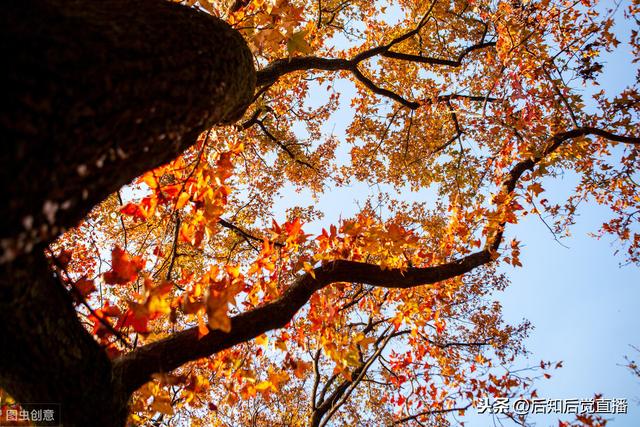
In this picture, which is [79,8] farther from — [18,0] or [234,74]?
[234,74]

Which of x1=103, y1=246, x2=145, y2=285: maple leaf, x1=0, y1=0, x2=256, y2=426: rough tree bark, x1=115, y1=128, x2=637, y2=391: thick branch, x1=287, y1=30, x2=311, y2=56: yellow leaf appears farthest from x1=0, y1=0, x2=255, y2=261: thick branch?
x1=115, y1=128, x2=637, y2=391: thick branch

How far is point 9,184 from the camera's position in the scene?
0.89 m

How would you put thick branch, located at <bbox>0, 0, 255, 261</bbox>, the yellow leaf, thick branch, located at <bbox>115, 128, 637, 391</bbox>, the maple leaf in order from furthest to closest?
the yellow leaf, thick branch, located at <bbox>115, 128, 637, 391</bbox>, the maple leaf, thick branch, located at <bbox>0, 0, 255, 261</bbox>

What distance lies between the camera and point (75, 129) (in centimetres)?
106

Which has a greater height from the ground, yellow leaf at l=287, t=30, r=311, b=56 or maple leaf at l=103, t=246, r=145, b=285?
yellow leaf at l=287, t=30, r=311, b=56

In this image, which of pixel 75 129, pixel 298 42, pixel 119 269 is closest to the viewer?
pixel 75 129

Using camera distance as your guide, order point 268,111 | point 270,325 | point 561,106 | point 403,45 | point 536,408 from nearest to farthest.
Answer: point 270,325 → point 561,106 → point 536,408 → point 268,111 → point 403,45

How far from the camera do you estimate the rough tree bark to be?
37.8 inches

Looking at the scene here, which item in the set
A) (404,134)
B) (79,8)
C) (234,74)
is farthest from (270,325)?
(404,134)

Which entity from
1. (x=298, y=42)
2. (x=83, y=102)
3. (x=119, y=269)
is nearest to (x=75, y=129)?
(x=83, y=102)

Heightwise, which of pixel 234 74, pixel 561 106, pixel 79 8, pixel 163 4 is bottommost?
pixel 79 8

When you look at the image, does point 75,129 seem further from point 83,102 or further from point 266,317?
point 266,317

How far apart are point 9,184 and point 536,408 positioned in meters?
8.68

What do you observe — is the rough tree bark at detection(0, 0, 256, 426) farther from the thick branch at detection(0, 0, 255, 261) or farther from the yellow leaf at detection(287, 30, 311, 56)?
the yellow leaf at detection(287, 30, 311, 56)
